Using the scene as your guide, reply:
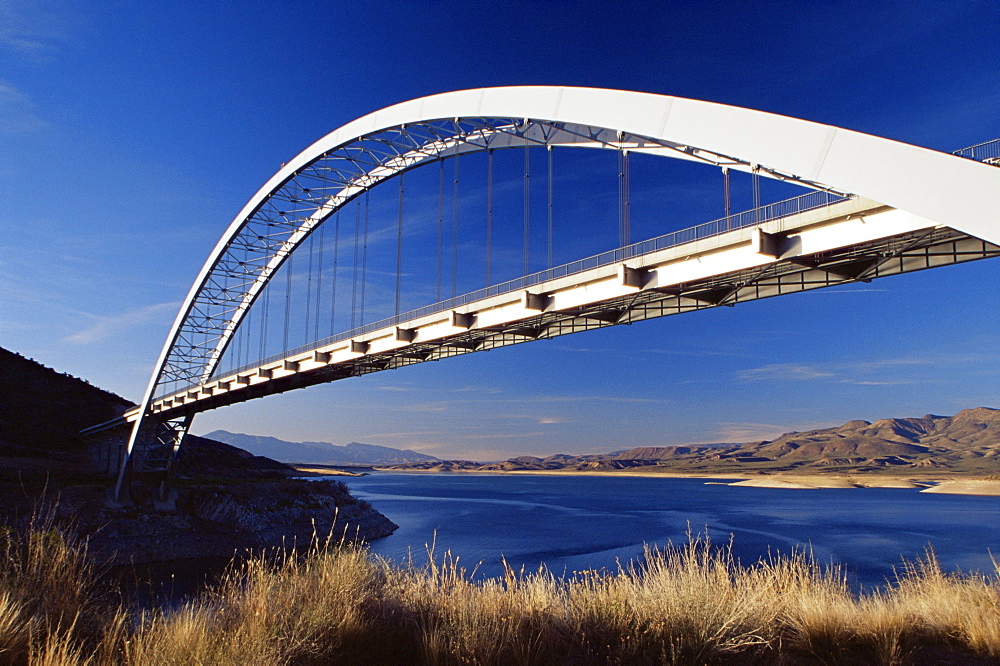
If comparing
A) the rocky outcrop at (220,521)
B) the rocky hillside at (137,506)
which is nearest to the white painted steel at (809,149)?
the rocky hillside at (137,506)

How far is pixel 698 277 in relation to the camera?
39.3 ft

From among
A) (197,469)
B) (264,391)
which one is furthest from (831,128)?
(197,469)

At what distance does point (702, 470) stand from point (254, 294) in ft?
445

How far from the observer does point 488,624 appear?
5.11 m

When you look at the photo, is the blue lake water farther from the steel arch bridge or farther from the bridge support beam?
the bridge support beam

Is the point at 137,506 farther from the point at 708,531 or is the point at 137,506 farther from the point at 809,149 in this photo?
the point at 809,149

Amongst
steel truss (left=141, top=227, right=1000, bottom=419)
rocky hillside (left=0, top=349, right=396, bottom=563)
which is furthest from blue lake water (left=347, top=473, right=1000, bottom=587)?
steel truss (left=141, top=227, right=1000, bottom=419)

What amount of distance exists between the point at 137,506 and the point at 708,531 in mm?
33386

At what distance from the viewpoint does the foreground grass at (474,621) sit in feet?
15.0

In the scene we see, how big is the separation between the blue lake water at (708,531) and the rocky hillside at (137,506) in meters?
4.29

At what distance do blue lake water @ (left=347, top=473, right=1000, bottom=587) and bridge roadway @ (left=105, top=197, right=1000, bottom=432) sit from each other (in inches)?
261

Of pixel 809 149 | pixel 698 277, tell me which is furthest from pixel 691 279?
pixel 809 149

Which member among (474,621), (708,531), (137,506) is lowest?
(708,531)

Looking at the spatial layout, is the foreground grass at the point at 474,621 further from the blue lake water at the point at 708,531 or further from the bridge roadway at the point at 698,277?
the blue lake water at the point at 708,531
